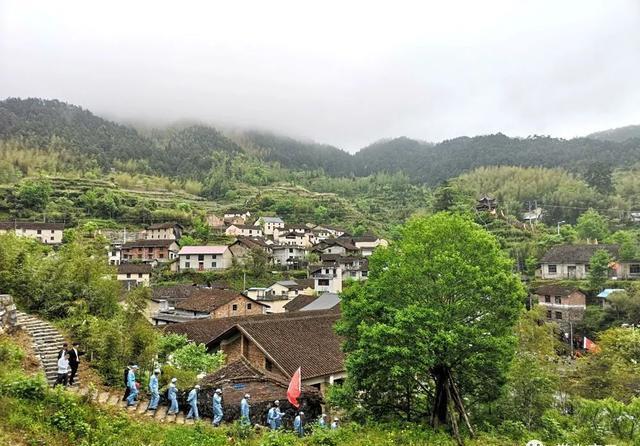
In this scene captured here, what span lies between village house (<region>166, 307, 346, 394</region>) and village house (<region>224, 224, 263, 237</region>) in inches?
2206

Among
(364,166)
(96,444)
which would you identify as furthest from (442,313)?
(364,166)

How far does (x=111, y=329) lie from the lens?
14.6 meters

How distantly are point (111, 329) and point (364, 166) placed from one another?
187173mm

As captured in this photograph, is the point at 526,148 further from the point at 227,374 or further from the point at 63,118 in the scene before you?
the point at 227,374

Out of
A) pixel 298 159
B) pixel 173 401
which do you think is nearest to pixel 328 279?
pixel 173 401

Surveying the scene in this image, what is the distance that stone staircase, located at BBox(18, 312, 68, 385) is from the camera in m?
13.0

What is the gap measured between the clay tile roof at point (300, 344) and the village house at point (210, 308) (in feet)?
45.6

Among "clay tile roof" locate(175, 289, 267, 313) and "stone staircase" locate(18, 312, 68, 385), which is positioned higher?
"stone staircase" locate(18, 312, 68, 385)

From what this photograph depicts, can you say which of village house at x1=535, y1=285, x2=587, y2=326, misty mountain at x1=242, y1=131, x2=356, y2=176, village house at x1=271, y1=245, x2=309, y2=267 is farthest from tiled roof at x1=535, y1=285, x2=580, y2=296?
misty mountain at x1=242, y1=131, x2=356, y2=176

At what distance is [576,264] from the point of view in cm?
5428

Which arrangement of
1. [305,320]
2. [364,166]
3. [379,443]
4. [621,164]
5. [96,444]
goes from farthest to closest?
[364,166] < [621,164] < [305,320] < [379,443] < [96,444]

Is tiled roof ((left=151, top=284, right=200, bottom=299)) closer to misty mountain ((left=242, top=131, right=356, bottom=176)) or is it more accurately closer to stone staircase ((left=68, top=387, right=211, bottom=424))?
stone staircase ((left=68, top=387, right=211, bottom=424))

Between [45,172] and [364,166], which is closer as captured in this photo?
[45,172]

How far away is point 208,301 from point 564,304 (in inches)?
1332
